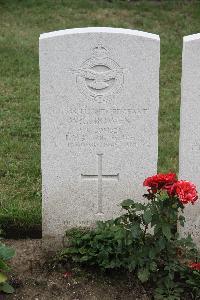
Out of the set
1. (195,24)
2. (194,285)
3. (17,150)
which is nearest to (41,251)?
(194,285)

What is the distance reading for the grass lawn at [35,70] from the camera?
619 cm

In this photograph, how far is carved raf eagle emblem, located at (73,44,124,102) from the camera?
16.2 ft

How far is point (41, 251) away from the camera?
521cm

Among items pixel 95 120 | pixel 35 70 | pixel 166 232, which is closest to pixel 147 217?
pixel 166 232

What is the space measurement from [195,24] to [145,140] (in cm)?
602

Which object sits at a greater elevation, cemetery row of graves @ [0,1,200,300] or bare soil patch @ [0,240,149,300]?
cemetery row of graves @ [0,1,200,300]

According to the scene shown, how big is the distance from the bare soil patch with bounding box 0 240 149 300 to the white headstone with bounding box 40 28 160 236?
408 mm

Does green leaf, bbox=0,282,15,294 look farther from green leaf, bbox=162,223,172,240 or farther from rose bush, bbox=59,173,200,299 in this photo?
green leaf, bbox=162,223,172,240

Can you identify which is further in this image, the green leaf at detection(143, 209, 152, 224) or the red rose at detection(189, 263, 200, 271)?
the red rose at detection(189, 263, 200, 271)

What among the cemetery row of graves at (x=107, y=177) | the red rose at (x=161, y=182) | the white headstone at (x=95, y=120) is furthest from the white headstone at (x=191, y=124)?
the red rose at (x=161, y=182)

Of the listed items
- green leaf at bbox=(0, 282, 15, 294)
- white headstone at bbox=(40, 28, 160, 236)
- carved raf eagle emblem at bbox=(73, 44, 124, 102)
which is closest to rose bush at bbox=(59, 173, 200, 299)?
white headstone at bbox=(40, 28, 160, 236)

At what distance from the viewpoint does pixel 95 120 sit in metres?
5.06

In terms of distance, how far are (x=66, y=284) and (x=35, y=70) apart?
4554 mm

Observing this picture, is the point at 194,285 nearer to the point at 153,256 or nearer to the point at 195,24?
the point at 153,256
